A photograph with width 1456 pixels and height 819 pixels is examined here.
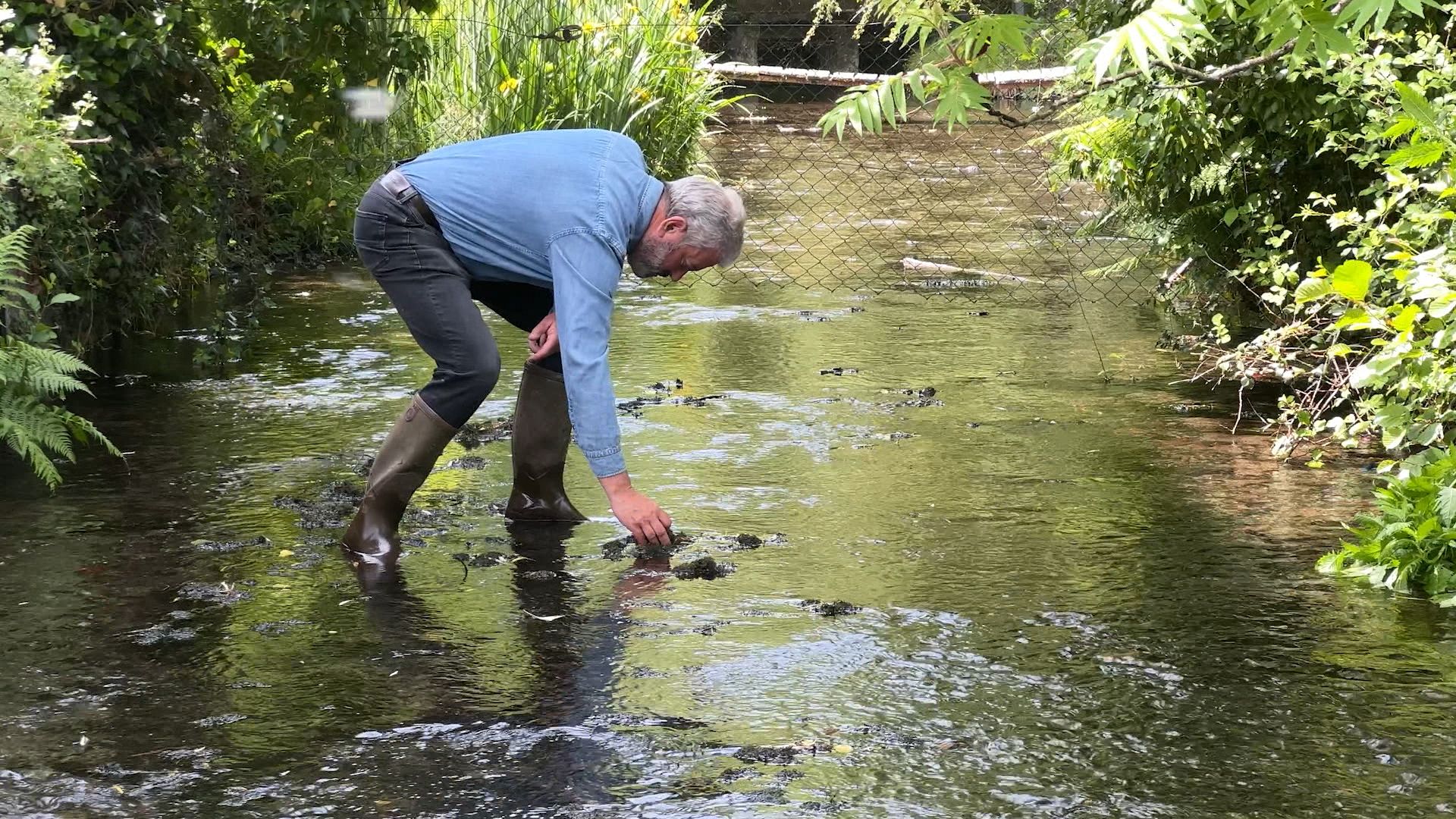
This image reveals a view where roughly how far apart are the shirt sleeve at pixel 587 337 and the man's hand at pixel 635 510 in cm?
6

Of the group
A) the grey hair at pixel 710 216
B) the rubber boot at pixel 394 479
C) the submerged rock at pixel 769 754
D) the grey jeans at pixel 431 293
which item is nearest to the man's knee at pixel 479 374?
the grey jeans at pixel 431 293

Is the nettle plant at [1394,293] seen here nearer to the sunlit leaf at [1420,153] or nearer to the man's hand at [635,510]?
the sunlit leaf at [1420,153]

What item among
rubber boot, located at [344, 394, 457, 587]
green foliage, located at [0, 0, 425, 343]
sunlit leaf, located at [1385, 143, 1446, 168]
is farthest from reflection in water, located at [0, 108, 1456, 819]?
sunlit leaf, located at [1385, 143, 1446, 168]

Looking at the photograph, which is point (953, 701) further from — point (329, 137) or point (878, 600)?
point (329, 137)

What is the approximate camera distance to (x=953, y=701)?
3736 mm

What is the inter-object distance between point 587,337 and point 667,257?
0.36 meters

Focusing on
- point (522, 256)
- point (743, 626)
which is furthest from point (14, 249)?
point (743, 626)

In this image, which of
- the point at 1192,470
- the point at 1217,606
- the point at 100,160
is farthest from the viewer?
the point at 100,160

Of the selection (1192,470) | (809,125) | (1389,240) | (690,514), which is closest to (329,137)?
(690,514)

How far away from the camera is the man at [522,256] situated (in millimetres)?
4504

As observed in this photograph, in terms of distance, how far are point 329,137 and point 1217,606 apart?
548cm

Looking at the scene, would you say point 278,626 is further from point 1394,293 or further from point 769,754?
point 1394,293

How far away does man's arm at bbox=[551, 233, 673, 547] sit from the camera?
4.47 m

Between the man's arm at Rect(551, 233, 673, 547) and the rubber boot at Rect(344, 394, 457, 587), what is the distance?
0.59 metres
